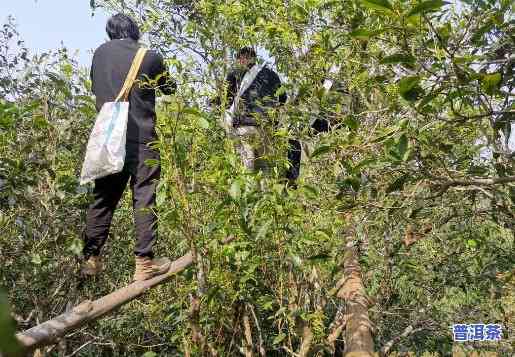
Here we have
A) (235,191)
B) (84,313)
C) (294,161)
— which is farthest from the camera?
(294,161)

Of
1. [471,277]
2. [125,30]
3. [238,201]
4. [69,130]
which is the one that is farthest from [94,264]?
[471,277]

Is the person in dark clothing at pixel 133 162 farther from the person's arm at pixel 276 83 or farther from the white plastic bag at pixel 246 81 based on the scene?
the person's arm at pixel 276 83

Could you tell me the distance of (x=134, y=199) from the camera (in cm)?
298

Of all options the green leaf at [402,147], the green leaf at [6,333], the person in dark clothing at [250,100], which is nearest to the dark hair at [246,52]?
the person in dark clothing at [250,100]

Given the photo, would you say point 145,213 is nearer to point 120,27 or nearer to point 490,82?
point 120,27

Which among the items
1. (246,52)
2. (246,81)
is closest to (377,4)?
(246,52)

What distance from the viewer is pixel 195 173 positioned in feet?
9.00

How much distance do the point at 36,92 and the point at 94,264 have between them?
150cm

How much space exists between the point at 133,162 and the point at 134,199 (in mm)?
198

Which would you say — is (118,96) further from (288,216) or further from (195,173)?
(288,216)

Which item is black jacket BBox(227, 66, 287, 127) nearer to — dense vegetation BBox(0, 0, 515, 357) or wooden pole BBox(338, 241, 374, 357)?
dense vegetation BBox(0, 0, 515, 357)

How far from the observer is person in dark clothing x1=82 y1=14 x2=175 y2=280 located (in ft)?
9.48

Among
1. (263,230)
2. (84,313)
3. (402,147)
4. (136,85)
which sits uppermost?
(136,85)

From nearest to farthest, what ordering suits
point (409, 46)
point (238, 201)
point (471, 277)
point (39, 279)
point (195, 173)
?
point (409, 46)
point (238, 201)
point (195, 173)
point (39, 279)
point (471, 277)
